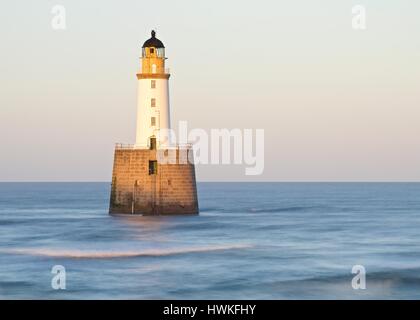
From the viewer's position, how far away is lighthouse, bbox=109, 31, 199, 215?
5325 centimetres

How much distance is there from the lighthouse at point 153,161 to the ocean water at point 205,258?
3.44 ft

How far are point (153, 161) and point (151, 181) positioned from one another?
1.10 m

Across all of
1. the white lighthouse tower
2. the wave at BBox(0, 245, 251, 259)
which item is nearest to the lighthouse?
the white lighthouse tower

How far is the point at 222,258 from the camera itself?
4088 centimetres

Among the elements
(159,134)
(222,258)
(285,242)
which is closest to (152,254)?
(222,258)

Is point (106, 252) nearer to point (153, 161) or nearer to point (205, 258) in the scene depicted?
point (205, 258)

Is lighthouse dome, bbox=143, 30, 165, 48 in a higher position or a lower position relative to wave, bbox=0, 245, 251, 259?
higher

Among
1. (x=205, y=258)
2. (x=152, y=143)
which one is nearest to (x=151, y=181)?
(x=152, y=143)

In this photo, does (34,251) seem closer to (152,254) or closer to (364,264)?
(152,254)

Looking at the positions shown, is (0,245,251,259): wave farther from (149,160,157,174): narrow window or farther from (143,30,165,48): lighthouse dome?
(143,30,165,48): lighthouse dome

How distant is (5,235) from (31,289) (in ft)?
67.2

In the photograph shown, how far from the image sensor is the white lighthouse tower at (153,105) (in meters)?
53.4

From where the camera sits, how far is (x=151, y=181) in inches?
2099

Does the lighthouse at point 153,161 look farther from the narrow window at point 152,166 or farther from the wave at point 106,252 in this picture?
the wave at point 106,252
